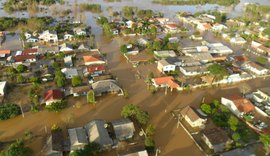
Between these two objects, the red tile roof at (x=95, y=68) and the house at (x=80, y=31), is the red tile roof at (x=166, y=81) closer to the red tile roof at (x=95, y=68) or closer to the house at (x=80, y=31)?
the red tile roof at (x=95, y=68)

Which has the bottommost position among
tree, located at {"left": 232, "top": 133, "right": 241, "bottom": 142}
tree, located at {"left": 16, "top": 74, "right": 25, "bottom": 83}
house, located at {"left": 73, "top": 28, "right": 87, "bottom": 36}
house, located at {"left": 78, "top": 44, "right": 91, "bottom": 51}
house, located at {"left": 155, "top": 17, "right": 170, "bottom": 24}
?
tree, located at {"left": 232, "top": 133, "right": 241, "bottom": 142}

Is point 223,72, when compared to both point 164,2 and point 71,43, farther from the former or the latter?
point 164,2

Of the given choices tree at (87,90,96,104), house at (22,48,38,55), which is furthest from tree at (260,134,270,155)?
house at (22,48,38,55)

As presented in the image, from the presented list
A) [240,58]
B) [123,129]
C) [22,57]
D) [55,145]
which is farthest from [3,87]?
[240,58]

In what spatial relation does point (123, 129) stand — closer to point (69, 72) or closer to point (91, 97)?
point (91, 97)

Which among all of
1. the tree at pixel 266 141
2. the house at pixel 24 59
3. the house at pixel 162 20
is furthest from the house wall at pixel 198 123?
the house at pixel 162 20

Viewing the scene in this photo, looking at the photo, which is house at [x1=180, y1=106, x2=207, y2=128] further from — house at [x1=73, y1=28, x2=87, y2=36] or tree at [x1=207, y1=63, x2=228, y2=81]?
house at [x1=73, y1=28, x2=87, y2=36]
